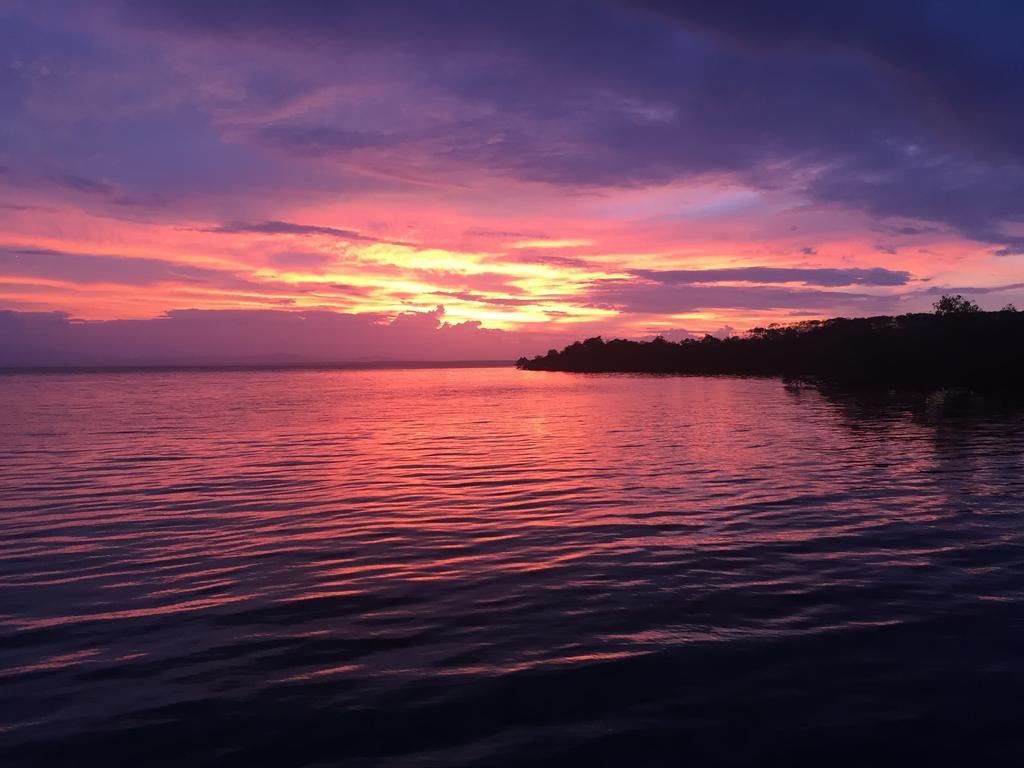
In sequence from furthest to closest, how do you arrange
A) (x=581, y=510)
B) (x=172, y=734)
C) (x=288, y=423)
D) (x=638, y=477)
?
(x=288, y=423)
(x=638, y=477)
(x=581, y=510)
(x=172, y=734)

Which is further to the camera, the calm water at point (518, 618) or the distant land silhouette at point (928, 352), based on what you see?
the distant land silhouette at point (928, 352)

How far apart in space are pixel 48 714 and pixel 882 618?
12248 millimetres

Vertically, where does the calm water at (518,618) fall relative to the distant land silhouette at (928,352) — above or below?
below

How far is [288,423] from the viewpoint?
186 feet

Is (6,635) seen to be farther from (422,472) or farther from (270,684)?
(422,472)

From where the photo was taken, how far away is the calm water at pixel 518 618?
8.52 meters

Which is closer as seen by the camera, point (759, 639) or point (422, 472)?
point (759, 639)

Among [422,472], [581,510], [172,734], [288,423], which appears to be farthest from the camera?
[288,423]

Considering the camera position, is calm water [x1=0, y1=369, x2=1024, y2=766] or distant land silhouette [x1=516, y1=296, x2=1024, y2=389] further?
distant land silhouette [x1=516, y1=296, x2=1024, y2=389]

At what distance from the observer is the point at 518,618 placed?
12.3 m

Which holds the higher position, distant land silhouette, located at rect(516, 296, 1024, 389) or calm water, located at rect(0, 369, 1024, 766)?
distant land silhouette, located at rect(516, 296, 1024, 389)

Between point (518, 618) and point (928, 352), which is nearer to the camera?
point (518, 618)

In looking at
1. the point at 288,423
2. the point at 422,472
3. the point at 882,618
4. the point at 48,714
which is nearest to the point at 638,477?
the point at 422,472

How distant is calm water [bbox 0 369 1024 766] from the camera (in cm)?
852
